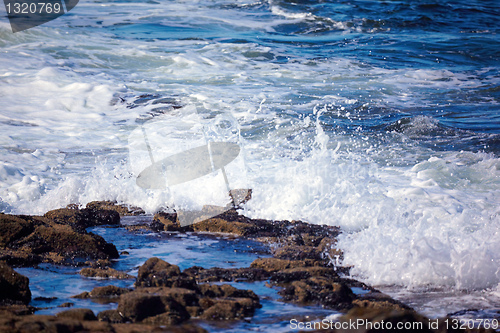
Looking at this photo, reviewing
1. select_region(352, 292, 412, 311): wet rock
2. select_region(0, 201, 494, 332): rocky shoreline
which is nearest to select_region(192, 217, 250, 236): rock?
select_region(0, 201, 494, 332): rocky shoreline

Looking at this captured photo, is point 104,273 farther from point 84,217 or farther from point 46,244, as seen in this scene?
point 84,217

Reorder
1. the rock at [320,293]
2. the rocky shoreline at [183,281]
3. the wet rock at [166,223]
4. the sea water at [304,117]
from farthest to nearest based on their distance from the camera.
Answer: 1. the wet rock at [166,223]
2. the sea water at [304,117]
3. the rock at [320,293]
4. the rocky shoreline at [183,281]

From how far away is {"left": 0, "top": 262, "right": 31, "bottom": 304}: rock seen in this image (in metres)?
3.27

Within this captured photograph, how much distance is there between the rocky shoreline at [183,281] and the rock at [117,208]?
1.94 feet

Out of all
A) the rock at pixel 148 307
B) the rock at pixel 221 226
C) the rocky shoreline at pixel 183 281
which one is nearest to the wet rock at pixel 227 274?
the rocky shoreline at pixel 183 281

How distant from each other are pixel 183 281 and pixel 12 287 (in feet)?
3.70

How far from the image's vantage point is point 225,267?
4.32 meters

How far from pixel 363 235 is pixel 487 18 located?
1805 cm

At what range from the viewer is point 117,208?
20.8 feet

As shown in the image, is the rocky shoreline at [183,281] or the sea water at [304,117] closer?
the rocky shoreline at [183,281]

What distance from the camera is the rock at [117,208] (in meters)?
6.27

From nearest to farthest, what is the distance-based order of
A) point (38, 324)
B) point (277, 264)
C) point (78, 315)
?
point (38, 324)
point (78, 315)
point (277, 264)

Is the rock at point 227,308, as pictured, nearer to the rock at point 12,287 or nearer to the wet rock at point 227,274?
the wet rock at point 227,274

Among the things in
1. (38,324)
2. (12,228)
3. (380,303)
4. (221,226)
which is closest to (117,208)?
(221,226)
